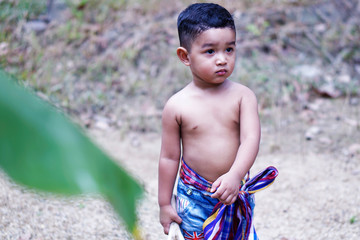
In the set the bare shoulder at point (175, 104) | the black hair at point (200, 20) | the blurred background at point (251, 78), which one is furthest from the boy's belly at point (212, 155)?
the blurred background at point (251, 78)

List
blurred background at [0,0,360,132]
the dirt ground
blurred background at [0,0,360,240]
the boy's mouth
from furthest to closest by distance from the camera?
1. blurred background at [0,0,360,132]
2. blurred background at [0,0,360,240]
3. the dirt ground
4. the boy's mouth

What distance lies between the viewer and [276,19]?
189 inches

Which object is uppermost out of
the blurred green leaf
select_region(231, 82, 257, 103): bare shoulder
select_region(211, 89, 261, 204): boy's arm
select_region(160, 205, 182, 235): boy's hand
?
the blurred green leaf

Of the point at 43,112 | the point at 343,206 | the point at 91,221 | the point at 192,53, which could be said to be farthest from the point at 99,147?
the point at 343,206

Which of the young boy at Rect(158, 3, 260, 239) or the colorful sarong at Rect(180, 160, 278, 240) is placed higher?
the young boy at Rect(158, 3, 260, 239)

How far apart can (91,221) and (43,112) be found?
6.21ft

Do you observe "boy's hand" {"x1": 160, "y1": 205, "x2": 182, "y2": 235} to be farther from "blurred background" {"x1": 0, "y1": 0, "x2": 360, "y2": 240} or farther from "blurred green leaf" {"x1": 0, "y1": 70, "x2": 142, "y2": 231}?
"blurred green leaf" {"x1": 0, "y1": 70, "x2": 142, "y2": 231}

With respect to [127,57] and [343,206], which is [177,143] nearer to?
[343,206]

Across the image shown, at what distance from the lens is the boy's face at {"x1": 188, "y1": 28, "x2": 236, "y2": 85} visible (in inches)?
57.1

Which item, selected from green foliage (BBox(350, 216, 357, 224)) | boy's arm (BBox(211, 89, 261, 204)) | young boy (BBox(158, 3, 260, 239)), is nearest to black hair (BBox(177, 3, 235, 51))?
young boy (BBox(158, 3, 260, 239))

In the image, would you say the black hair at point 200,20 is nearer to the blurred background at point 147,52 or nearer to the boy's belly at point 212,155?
the boy's belly at point 212,155

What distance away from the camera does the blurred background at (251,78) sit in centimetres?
280

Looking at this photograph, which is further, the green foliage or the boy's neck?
the green foliage

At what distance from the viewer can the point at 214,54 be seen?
147cm
